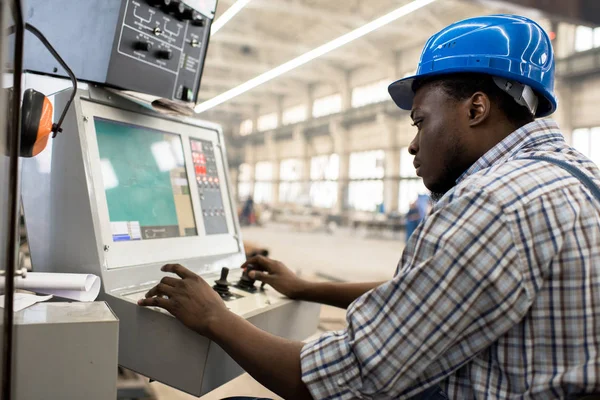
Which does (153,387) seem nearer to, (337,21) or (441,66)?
(441,66)

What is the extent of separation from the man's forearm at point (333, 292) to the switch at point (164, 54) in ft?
2.70

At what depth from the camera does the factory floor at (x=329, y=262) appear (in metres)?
2.89

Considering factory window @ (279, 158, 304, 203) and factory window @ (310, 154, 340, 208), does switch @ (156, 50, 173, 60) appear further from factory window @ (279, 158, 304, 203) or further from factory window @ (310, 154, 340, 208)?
factory window @ (279, 158, 304, 203)

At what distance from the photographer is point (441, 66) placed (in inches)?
40.8

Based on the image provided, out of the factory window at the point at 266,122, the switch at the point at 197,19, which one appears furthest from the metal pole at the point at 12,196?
the factory window at the point at 266,122

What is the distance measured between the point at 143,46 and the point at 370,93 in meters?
15.1

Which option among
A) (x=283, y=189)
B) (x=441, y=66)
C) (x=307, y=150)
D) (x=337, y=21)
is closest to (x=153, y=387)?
(x=441, y=66)

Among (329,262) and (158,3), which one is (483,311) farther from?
(329,262)

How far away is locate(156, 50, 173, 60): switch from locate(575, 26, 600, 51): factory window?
10.6 m

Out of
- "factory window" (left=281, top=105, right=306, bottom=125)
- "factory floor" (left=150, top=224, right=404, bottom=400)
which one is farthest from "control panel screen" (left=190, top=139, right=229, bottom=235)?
"factory window" (left=281, top=105, right=306, bottom=125)

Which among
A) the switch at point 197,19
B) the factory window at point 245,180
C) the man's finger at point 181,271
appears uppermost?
the factory window at point 245,180

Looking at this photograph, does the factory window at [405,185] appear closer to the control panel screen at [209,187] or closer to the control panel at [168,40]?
the control panel screen at [209,187]

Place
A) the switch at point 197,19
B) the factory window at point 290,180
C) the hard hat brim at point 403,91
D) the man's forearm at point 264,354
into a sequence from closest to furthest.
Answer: the man's forearm at point 264,354, the hard hat brim at point 403,91, the switch at point 197,19, the factory window at point 290,180

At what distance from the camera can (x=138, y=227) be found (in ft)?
4.56
